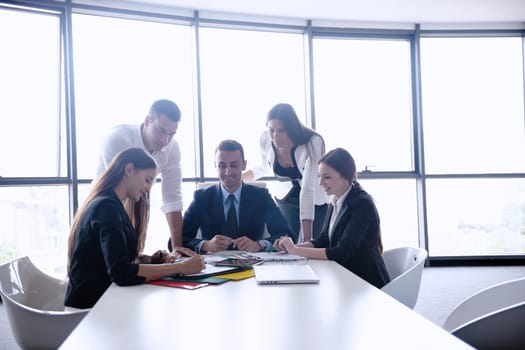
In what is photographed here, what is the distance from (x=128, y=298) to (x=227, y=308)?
1.10 feet

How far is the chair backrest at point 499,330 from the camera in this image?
118 cm

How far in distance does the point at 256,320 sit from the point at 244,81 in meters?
4.23

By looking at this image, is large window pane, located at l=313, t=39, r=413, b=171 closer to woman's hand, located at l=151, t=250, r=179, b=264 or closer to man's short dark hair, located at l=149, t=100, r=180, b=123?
man's short dark hair, located at l=149, t=100, r=180, b=123

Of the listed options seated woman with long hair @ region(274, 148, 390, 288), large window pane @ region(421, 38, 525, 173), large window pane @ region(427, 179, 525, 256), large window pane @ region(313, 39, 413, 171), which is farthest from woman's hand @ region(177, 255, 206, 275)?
large window pane @ region(421, 38, 525, 173)

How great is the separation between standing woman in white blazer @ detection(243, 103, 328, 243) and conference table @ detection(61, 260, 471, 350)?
4.77ft

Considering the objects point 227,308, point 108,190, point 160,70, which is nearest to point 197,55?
point 160,70

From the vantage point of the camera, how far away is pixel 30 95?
4.45m

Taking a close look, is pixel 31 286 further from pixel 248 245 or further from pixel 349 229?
pixel 349 229

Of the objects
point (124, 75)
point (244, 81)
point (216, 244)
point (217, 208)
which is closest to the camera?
point (216, 244)

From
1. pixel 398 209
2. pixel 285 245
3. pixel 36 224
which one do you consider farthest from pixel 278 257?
pixel 398 209

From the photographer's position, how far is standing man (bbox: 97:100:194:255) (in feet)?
8.15

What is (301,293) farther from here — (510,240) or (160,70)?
(510,240)

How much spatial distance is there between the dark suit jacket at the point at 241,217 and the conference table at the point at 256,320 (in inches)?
47.0

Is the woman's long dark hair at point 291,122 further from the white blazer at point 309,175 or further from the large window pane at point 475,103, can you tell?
the large window pane at point 475,103
